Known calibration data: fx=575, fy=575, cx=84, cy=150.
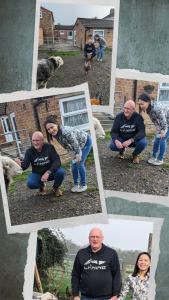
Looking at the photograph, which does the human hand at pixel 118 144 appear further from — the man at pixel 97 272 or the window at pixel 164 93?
the man at pixel 97 272

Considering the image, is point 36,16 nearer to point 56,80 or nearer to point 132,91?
point 56,80

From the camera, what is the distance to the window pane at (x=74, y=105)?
6.75 feet

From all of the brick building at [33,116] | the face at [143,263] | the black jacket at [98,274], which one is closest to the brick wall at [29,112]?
the brick building at [33,116]

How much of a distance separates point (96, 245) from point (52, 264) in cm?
21

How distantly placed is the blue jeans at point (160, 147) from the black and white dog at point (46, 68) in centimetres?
45

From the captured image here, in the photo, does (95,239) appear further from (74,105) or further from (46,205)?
(74,105)

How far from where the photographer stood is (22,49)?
210 centimetres

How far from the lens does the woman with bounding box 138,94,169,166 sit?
206 centimetres

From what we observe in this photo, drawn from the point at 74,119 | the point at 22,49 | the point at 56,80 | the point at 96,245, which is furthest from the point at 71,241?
the point at 22,49

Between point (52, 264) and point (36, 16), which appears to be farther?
point (52, 264)

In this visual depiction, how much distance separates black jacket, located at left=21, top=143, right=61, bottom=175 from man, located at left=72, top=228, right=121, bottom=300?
0.29 meters

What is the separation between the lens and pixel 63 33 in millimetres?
2092

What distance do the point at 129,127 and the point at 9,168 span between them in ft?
1.52

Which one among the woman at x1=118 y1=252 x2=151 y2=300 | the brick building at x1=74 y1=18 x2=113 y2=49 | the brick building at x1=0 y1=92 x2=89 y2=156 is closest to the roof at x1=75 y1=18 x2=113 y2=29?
the brick building at x1=74 y1=18 x2=113 y2=49
